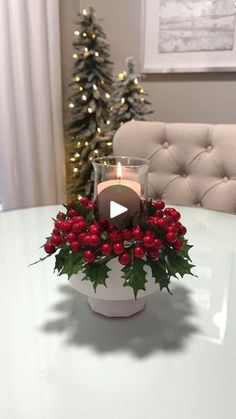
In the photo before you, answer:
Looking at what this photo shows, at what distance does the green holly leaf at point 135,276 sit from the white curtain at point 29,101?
1.97 m

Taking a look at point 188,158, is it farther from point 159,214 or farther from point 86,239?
point 86,239

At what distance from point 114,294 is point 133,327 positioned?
0.25 ft

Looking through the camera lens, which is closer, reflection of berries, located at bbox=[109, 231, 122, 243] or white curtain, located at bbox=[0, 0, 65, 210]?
reflection of berries, located at bbox=[109, 231, 122, 243]

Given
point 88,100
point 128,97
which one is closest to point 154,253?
point 128,97

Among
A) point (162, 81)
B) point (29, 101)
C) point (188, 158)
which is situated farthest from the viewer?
point (162, 81)

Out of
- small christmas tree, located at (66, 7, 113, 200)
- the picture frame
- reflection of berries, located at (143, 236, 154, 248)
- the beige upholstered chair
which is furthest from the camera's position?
small christmas tree, located at (66, 7, 113, 200)

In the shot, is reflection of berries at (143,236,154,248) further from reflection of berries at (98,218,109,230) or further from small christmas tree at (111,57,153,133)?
small christmas tree at (111,57,153,133)

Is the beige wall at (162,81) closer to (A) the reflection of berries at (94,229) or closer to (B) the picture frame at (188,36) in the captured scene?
(B) the picture frame at (188,36)

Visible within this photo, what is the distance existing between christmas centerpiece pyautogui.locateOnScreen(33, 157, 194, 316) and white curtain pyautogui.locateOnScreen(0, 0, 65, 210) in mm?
1869

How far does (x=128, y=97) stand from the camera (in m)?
2.15

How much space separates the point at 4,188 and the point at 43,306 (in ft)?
6.05

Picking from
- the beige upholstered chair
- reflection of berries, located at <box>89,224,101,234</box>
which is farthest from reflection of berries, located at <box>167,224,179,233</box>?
the beige upholstered chair

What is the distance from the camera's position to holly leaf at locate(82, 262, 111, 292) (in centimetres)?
49
